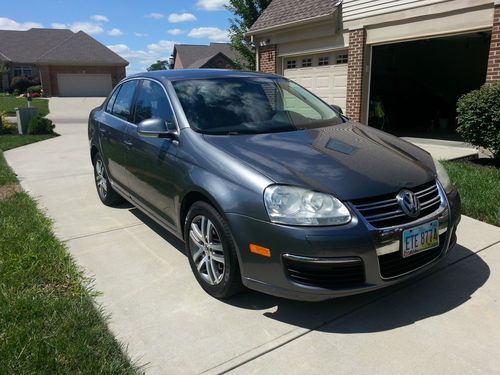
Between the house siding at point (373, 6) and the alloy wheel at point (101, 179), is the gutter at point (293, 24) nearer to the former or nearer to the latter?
the house siding at point (373, 6)

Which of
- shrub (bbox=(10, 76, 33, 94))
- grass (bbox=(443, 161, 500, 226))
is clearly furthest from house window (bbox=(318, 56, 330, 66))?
shrub (bbox=(10, 76, 33, 94))

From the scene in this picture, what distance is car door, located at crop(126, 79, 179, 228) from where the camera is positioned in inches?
140

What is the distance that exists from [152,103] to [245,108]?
Answer: 0.92 meters

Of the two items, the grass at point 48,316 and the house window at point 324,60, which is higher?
the house window at point 324,60

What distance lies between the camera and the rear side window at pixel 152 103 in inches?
149

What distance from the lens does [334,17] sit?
411 inches

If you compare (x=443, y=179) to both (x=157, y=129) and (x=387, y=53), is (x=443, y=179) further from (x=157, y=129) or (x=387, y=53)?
(x=387, y=53)

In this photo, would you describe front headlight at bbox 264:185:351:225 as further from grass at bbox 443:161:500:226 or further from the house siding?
the house siding

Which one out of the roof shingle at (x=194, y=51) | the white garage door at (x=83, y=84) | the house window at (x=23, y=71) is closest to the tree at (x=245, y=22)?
the white garage door at (x=83, y=84)

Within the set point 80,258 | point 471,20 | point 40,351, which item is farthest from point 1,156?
point 471,20

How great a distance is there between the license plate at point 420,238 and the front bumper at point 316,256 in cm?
5

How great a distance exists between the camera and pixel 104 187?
5609mm

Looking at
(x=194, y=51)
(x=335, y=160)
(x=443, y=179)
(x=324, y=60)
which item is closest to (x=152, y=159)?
(x=335, y=160)

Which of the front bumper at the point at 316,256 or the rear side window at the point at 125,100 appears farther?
the rear side window at the point at 125,100
